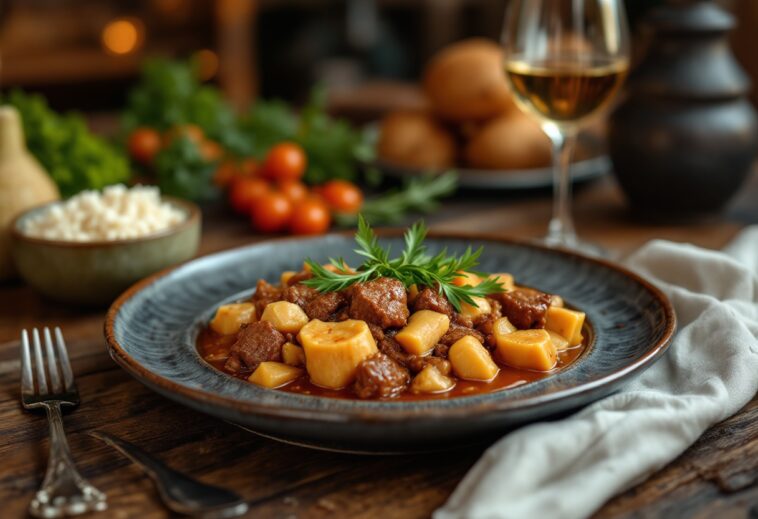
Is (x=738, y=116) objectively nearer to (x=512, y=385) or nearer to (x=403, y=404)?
(x=512, y=385)

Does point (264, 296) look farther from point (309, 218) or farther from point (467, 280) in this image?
point (309, 218)

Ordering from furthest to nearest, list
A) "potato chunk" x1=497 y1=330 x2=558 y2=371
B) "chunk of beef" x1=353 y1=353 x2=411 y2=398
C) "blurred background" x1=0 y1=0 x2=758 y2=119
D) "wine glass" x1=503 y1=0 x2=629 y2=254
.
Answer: "blurred background" x1=0 y1=0 x2=758 y2=119
"wine glass" x1=503 y1=0 x2=629 y2=254
"potato chunk" x1=497 y1=330 x2=558 y2=371
"chunk of beef" x1=353 y1=353 x2=411 y2=398

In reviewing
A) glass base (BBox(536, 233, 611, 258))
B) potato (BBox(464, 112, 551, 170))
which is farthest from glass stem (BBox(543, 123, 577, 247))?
potato (BBox(464, 112, 551, 170))

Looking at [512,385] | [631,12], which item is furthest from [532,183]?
[631,12]

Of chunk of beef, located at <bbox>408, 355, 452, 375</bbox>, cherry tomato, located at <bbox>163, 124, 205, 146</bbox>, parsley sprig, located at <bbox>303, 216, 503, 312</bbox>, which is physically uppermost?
cherry tomato, located at <bbox>163, 124, 205, 146</bbox>

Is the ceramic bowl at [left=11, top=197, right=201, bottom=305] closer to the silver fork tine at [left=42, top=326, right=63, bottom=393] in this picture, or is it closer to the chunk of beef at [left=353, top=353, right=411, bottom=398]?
the silver fork tine at [left=42, top=326, right=63, bottom=393]

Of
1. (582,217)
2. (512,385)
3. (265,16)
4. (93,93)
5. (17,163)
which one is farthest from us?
(265,16)
